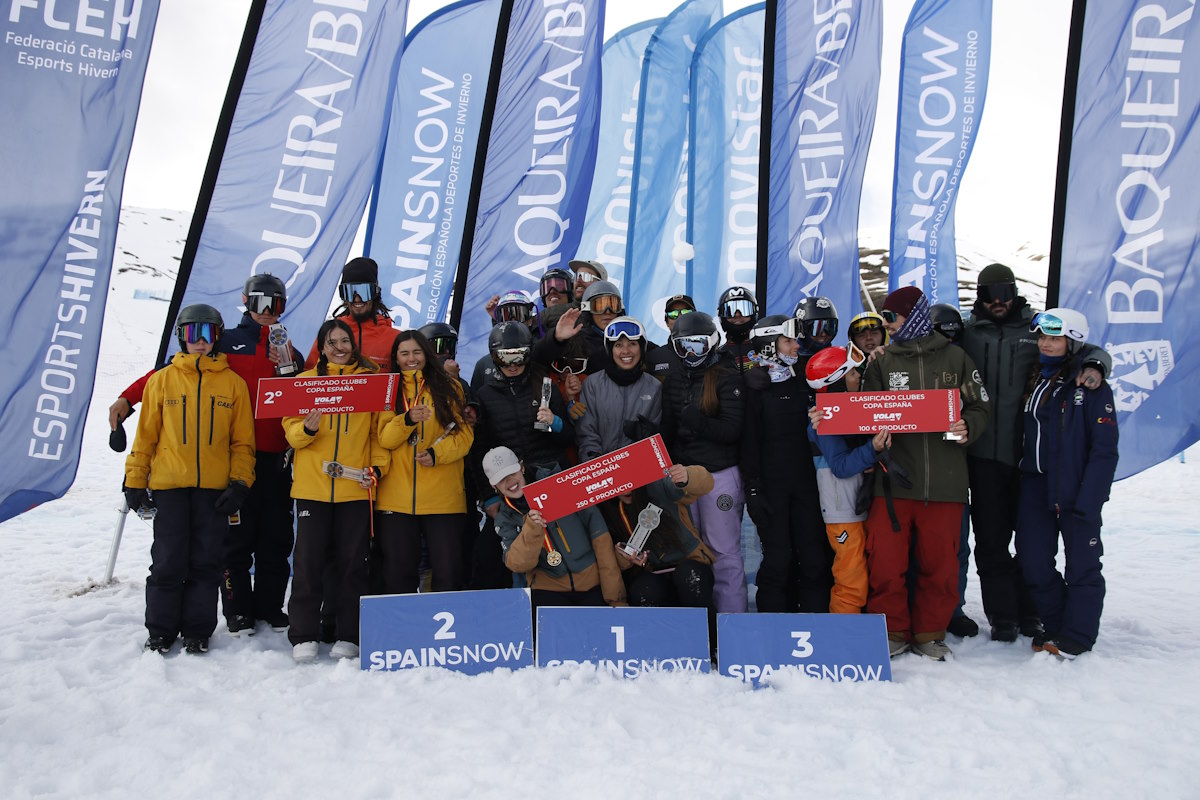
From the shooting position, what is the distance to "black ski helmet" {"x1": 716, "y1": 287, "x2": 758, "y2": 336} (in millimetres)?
A: 5695

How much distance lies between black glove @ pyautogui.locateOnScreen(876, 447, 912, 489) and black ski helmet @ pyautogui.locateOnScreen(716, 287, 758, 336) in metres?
1.37

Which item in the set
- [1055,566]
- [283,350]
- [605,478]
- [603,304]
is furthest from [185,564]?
[1055,566]

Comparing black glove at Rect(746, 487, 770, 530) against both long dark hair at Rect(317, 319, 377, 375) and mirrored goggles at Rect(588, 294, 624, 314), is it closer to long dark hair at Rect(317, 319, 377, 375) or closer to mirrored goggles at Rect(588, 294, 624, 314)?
mirrored goggles at Rect(588, 294, 624, 314)

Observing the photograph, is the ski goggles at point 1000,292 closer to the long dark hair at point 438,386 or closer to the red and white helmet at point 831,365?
the red and white helmet at point 831,365

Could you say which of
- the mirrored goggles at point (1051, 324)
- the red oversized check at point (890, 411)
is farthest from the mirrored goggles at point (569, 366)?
the mirrored goggles at point (1051, 324)

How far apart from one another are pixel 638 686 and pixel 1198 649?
365cm

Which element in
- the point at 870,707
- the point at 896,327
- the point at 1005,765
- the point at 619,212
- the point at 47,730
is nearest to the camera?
the point at 1005,765

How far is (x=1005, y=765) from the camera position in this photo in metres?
3.30

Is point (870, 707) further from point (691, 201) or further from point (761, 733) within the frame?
point (691, 201)

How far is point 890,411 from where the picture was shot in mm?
4820

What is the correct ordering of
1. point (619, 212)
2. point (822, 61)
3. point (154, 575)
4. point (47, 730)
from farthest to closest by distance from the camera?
point (619, 212) < point (822, 61) < point (154, 575) < point (47, 730)

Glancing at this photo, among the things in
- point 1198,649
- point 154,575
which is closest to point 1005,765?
point 1198,649

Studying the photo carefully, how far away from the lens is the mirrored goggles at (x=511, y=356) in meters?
5.15

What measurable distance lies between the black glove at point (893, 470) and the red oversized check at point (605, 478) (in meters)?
1.40
